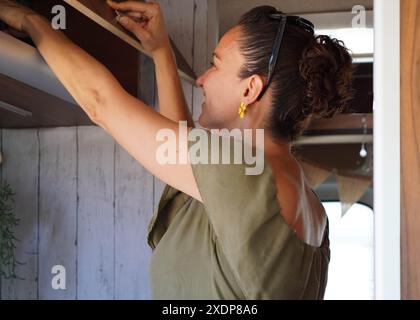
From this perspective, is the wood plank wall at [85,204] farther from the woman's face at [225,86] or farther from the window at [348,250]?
the woman's face at [225,86]

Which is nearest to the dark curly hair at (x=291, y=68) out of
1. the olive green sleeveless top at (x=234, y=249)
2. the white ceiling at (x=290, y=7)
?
the olive green sleeveless top at (x=234, y=249)

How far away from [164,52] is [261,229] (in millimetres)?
515

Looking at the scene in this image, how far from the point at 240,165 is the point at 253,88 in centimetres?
16

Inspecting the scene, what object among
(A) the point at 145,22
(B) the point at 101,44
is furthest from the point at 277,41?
(B) the point at 101,44

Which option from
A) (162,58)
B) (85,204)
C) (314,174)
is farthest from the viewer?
(314,174)

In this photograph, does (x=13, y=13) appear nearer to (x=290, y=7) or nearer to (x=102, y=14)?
(x=102, y=14)

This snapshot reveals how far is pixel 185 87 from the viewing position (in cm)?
146

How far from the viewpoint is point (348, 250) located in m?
1.32

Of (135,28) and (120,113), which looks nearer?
(120,113)

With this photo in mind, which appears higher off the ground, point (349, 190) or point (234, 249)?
point (349, 190)

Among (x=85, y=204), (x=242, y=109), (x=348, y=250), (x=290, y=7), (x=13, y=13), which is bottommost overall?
(x=348, y=250)

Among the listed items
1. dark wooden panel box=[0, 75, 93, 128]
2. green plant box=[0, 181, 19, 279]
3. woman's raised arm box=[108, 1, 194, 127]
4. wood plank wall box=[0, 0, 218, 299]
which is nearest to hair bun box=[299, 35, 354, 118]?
woman's raised arm box=[108, 1, 194, 127]

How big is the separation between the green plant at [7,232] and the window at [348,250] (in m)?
0.78
